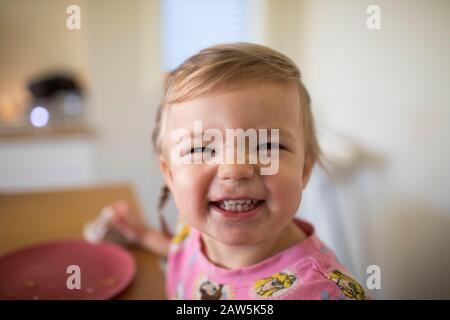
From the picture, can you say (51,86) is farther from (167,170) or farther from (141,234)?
(167,170)

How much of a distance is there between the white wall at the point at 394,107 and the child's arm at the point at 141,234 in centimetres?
38

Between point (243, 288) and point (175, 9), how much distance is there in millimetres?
661

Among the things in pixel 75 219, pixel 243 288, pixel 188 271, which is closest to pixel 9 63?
pixel 75 219

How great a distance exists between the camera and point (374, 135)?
20.9 inches

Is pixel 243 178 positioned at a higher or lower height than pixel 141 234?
higher

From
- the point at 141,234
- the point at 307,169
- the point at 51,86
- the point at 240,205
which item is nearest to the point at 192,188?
the point at 240,205

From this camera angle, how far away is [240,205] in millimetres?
415

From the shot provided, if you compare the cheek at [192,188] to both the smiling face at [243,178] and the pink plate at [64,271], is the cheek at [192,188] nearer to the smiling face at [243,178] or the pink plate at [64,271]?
the smiling face at [243,178]

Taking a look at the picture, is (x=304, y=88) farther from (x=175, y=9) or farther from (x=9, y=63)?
(x=9, y=63)

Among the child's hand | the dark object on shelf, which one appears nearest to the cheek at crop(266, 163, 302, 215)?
the child's hand

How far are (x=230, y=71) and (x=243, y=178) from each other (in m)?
0.12

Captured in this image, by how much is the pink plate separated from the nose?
0.30 metres

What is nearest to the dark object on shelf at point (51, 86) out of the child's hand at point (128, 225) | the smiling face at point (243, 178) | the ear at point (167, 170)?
the child's hand at point (128, 225)

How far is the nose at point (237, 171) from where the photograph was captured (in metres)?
0.39
